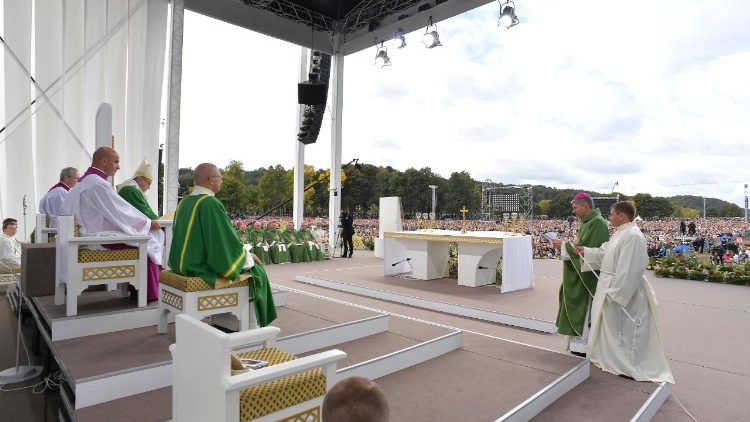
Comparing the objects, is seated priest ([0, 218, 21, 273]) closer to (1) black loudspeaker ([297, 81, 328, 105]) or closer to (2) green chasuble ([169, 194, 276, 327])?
(2) green chasuble ([169, 194, 276, 327])

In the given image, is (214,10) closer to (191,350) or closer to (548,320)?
(548,320)

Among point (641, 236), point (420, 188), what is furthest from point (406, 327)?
point (420, 188)

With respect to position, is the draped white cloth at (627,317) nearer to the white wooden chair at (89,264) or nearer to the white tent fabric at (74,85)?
the white wooden chair at (89,264)

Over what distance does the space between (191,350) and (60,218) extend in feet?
9.56

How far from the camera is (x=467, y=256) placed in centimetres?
885

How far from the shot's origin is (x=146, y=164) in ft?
17.6

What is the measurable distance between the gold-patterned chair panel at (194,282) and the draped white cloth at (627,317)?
139 inches

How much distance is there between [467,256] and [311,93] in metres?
7.89

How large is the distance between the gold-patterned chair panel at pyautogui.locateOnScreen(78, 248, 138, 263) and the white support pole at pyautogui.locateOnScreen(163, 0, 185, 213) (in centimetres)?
769

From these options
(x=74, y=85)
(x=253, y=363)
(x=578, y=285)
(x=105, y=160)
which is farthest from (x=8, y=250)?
(x=578, y=285)

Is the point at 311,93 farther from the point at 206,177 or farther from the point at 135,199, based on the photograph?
the point at 206,177

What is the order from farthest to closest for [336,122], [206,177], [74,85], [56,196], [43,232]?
[336,122] < [74,85] < [56,196] < [43,232] < [206,177]

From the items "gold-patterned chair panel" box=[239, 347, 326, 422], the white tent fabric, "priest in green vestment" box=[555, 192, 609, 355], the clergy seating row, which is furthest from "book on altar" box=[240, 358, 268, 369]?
the white tent fabric

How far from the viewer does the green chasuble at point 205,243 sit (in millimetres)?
3736
